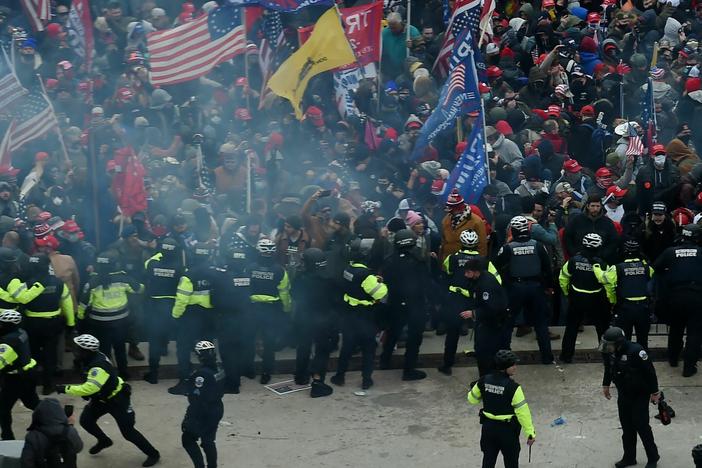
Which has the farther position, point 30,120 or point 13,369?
point 30,120

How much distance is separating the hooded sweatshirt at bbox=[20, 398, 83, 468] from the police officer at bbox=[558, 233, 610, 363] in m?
6.56

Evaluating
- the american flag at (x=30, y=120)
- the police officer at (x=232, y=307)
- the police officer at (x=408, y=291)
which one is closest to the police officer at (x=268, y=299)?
the police officer at (x=232, y=307)

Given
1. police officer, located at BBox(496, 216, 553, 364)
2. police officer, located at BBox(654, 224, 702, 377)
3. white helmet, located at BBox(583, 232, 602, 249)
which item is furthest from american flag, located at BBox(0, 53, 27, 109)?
police officer, located at BBox(654, 224, 702, 377)

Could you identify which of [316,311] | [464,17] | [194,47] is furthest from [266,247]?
[464,17]

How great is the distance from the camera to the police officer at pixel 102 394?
13.3 meters

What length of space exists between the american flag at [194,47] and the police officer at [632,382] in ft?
26.4

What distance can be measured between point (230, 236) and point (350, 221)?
1.52m

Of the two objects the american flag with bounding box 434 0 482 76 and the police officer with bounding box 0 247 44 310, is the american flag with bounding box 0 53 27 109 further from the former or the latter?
the american flag with bounding box 434 0 482 76

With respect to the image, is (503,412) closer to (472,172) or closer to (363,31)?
(472,172)

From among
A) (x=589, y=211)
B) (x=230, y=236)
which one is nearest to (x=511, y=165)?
(x=589, y=211)

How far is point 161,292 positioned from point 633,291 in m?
5.45

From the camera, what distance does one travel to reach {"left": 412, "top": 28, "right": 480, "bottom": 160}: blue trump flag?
18.3 meters

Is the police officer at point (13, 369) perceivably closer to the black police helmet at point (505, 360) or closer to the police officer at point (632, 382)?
the black police helmet at point (505, 360)

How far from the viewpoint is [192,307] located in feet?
50.8
